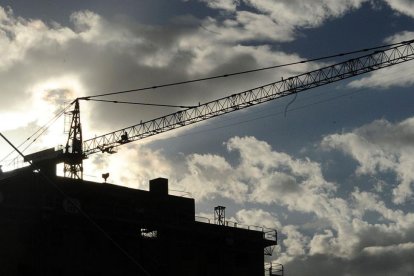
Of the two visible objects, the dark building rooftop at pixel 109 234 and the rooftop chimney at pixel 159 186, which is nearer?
the dark building rooftop at pixel 109 234

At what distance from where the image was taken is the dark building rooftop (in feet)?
200

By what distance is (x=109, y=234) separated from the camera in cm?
6762

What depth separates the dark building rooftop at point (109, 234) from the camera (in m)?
60.8

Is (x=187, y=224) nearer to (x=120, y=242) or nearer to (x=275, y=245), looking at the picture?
(x=120, y=242)

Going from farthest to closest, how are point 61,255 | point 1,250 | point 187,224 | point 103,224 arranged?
1. point 187,224
2. point 103,224
3. point 61,255
4. point 1,250

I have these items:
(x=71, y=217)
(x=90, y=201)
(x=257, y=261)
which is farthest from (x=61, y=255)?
(x=257, y=261)

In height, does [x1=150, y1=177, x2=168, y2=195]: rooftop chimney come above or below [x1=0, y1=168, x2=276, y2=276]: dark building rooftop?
above

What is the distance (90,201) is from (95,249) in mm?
5970

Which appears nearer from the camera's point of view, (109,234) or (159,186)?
(109,234)

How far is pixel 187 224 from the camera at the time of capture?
74625mm

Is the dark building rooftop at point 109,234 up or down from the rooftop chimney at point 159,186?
down

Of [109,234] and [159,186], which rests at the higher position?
[159,186]

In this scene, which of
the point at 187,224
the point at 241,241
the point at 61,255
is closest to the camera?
the point at 61,255

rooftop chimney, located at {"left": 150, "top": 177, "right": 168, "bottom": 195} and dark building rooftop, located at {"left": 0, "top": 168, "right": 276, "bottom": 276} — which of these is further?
rooftop chimney, located at {"left": 150, "top": 177, "right": 168, "bottom": 195}
